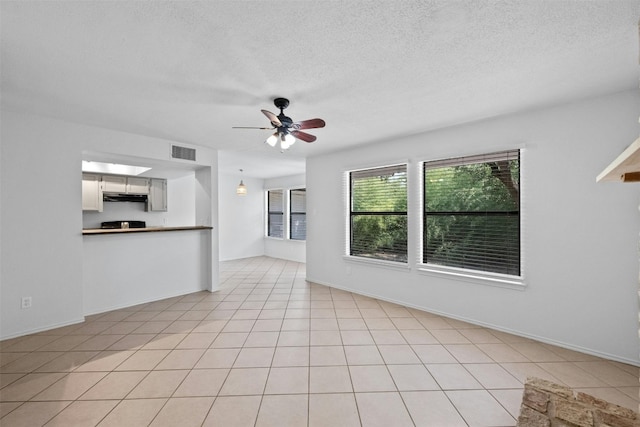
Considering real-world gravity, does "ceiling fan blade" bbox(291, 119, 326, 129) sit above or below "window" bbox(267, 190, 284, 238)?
above

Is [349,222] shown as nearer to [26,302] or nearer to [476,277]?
[476,277]

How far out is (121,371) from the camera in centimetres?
227

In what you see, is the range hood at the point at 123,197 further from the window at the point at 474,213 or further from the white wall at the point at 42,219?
the window at the point at 474,213

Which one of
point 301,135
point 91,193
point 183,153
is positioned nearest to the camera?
point 301,135

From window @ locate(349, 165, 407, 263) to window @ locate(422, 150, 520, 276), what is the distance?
40 centimetres

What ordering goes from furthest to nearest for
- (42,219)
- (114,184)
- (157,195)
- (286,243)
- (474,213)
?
(286,243) → (157,195) → (114,184) → (474,213) → (42,219)

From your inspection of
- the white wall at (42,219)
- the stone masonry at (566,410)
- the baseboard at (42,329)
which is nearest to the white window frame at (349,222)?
the stone masonry at (566,410)

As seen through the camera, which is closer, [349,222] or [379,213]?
[379,213]

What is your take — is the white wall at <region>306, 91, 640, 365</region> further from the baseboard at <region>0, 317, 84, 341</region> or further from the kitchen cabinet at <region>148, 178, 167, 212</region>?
the kitchen cabinet at <region>148, 178, 167, 212</region>

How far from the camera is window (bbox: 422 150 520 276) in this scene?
9.99 ft

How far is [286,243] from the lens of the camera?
782 cm

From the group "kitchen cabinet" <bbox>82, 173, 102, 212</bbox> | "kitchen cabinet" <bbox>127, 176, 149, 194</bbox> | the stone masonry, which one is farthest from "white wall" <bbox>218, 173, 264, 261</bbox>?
the stone masonry

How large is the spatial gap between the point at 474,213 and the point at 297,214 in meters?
5.13

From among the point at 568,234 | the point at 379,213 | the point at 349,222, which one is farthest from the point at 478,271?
the point at 349,222
